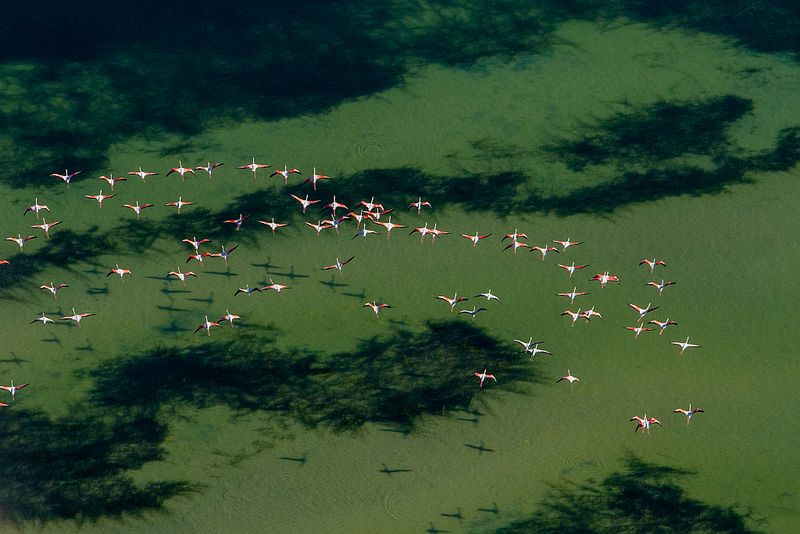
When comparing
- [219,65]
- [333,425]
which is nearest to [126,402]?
[333,425]

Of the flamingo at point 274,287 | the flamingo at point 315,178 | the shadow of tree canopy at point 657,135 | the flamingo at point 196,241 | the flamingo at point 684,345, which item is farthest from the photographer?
the shadow of tree canopy at point 657,135

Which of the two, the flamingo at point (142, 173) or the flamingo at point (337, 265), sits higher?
the flamingo at point (142, 173)

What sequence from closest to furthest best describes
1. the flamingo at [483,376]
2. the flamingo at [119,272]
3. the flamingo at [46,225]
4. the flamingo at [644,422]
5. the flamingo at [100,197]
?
the flamingo at [644,422] < the flamingo at [483,376] < the flamingo at [119,272] < the flamingo at [46,225] < the flamingo at [100,197]

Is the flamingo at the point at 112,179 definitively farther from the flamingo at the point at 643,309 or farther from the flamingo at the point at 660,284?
the flamingo at the point at 660,284

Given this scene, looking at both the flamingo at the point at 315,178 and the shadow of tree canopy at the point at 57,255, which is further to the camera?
the flamingo at the point at 315,178

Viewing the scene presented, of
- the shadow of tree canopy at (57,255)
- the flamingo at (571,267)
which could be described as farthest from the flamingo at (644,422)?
the shadow of tree canopy at (57,255)

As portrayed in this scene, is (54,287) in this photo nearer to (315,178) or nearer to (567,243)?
(315,178)
